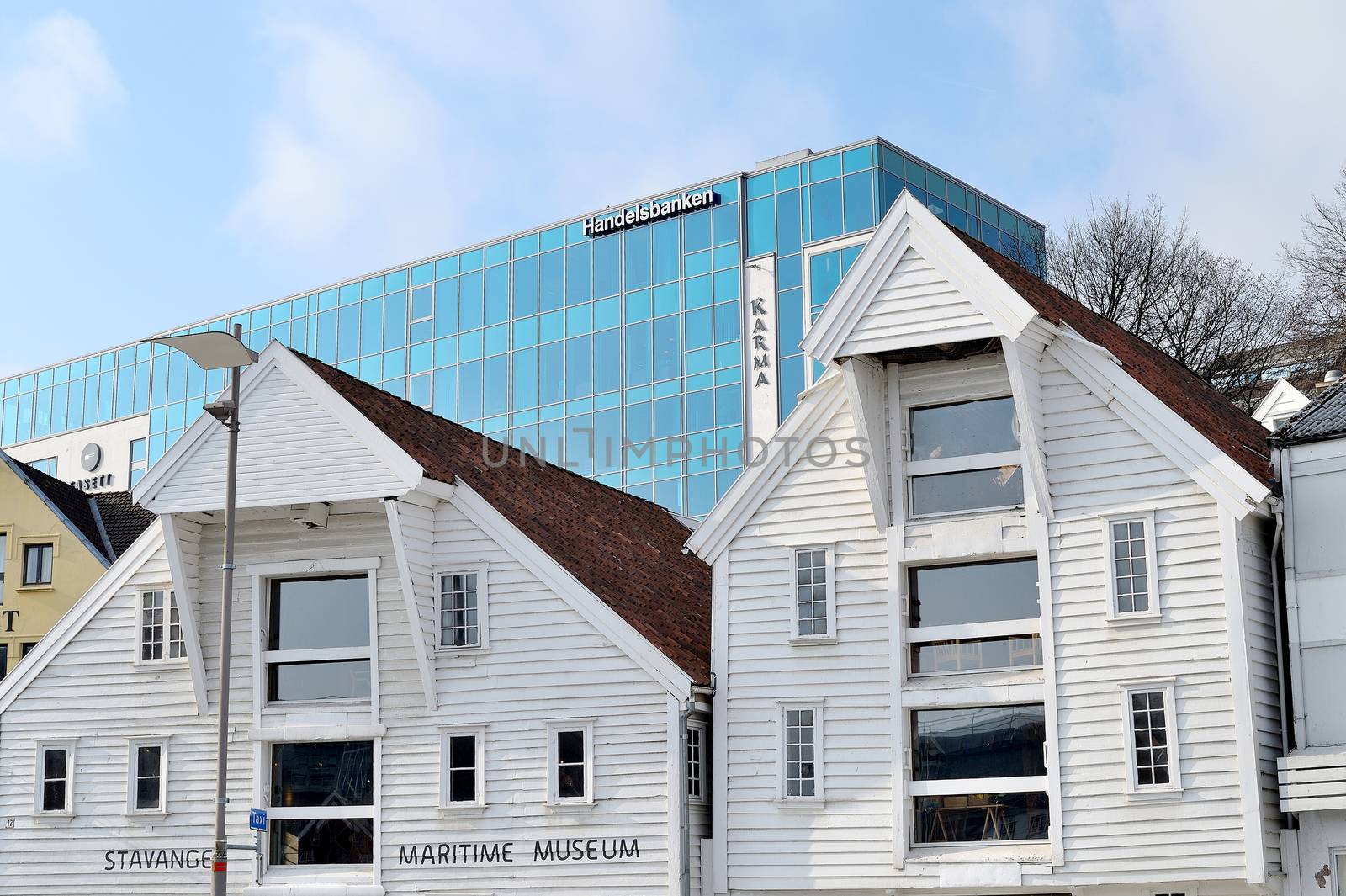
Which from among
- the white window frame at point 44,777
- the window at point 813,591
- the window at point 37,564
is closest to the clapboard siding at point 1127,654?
the window at point 813,591

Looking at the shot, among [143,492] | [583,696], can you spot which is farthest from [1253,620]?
[143,492]

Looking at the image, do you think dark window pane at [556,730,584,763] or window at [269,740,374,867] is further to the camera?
window at [269,740,374,867]

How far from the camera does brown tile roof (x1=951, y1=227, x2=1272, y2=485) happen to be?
28.3 meters

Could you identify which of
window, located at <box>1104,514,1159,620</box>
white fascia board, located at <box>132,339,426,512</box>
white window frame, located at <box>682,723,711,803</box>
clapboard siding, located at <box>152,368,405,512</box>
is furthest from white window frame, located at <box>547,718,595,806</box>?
window, located at <box>1104,514,1159,620</box>

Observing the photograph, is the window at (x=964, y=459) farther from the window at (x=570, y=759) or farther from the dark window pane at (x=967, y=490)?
the window at (x=570, y=759)

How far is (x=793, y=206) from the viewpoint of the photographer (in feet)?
201

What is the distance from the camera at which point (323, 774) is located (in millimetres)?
31469

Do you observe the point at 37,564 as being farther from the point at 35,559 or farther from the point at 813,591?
the point at 813,591

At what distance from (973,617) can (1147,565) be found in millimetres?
3156

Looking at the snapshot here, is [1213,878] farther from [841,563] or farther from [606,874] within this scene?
[606,874]

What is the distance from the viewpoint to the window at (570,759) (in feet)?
97.0

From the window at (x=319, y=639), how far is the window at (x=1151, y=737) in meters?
13.8

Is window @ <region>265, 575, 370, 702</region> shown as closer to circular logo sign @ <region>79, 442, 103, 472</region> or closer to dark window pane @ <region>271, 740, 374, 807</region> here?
dark window pane @ <region>271, 740, 374, 807</region>

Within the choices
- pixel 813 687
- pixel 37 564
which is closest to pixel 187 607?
pixel 813 687
